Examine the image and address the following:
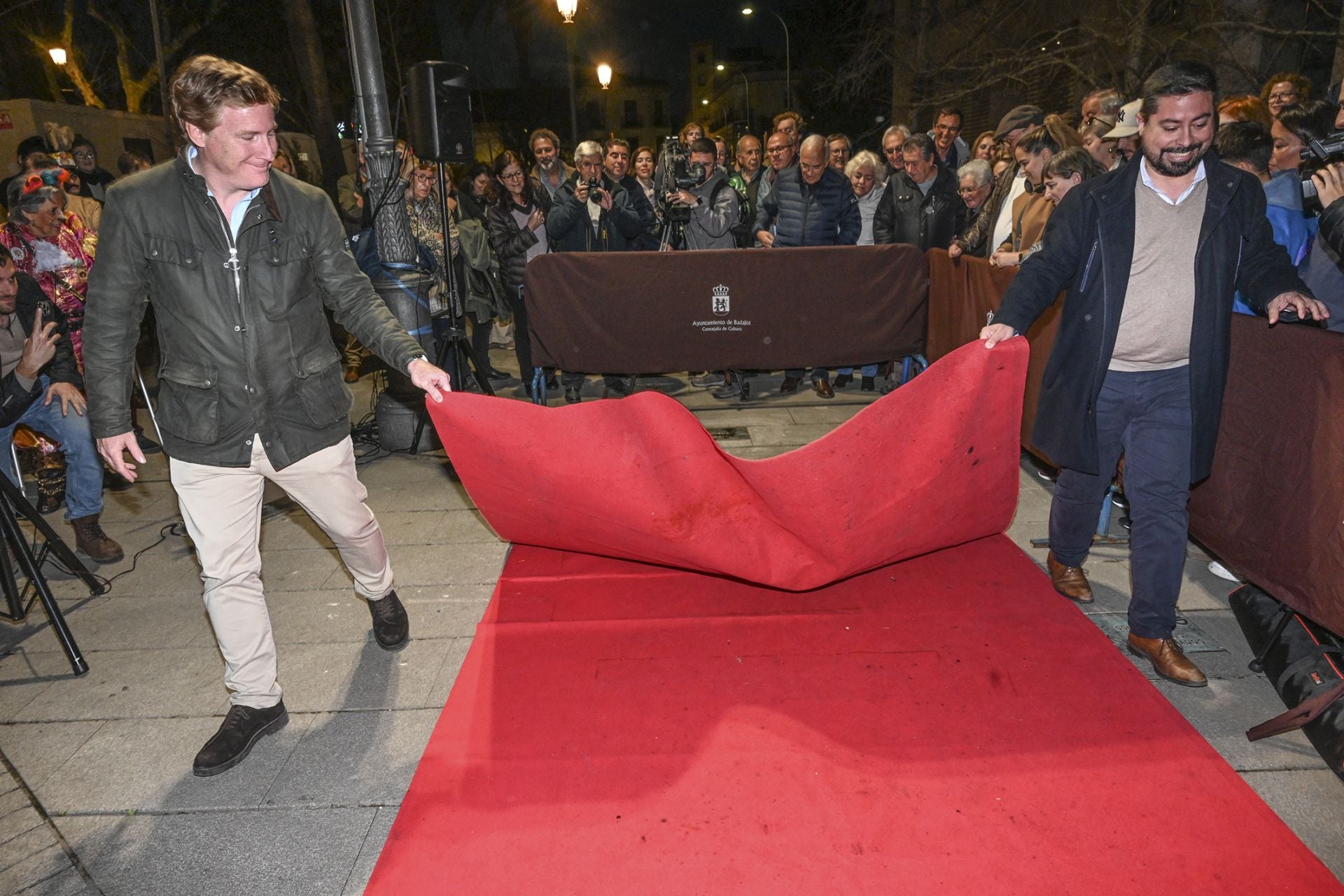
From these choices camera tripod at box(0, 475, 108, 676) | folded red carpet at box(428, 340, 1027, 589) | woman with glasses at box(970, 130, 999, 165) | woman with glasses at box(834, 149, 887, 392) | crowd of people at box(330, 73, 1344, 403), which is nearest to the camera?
folded red carpet at box(428, 340, 1027, 589)

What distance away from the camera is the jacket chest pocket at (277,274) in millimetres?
2789

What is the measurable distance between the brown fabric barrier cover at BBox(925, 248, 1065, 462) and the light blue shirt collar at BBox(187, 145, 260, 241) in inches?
147

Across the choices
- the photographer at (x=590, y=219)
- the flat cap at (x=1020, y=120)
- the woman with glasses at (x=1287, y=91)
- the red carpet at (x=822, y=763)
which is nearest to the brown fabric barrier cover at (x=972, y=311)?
the flat cap at (x=1020, y=120)

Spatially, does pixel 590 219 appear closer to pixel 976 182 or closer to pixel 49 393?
pixel 976 182

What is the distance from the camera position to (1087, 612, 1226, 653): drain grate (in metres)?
3.44

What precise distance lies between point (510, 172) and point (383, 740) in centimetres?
583

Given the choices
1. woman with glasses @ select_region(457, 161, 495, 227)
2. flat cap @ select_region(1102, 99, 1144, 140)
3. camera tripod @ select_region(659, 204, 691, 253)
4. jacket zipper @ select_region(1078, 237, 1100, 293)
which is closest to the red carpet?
jacket zipper @ select_region(1078, 237, 1100, 293)

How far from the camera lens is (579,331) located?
7.20 metres

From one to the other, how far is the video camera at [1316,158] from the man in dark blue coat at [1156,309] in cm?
60

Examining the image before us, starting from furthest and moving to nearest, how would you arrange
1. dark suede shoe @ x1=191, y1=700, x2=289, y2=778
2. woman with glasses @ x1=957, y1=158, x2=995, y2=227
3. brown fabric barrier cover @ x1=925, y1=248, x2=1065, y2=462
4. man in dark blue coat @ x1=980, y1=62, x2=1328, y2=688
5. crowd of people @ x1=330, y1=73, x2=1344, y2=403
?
crowd of people @ x1=330, y1=73, x2=1344, y2=403
woman with glasses @ x1=957, y1=158, x2=995, y2=227
brown fabric barrier cover @ x1=925, y1=248, x2=1065, y2=462
man in dark blue coat @ x1=980, y1=62, x2=1328, y2=688
dark suede shoe @ x1=191, y1=700, x2=289, y2=778

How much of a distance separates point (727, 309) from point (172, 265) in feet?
16.4

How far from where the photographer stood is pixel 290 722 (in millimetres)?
3164

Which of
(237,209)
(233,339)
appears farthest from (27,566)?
(237,209)

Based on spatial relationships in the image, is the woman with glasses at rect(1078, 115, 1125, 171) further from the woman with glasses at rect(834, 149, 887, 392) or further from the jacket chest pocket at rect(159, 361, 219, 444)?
the jacket chest pocket at rect(159, 361, 219, 444)
